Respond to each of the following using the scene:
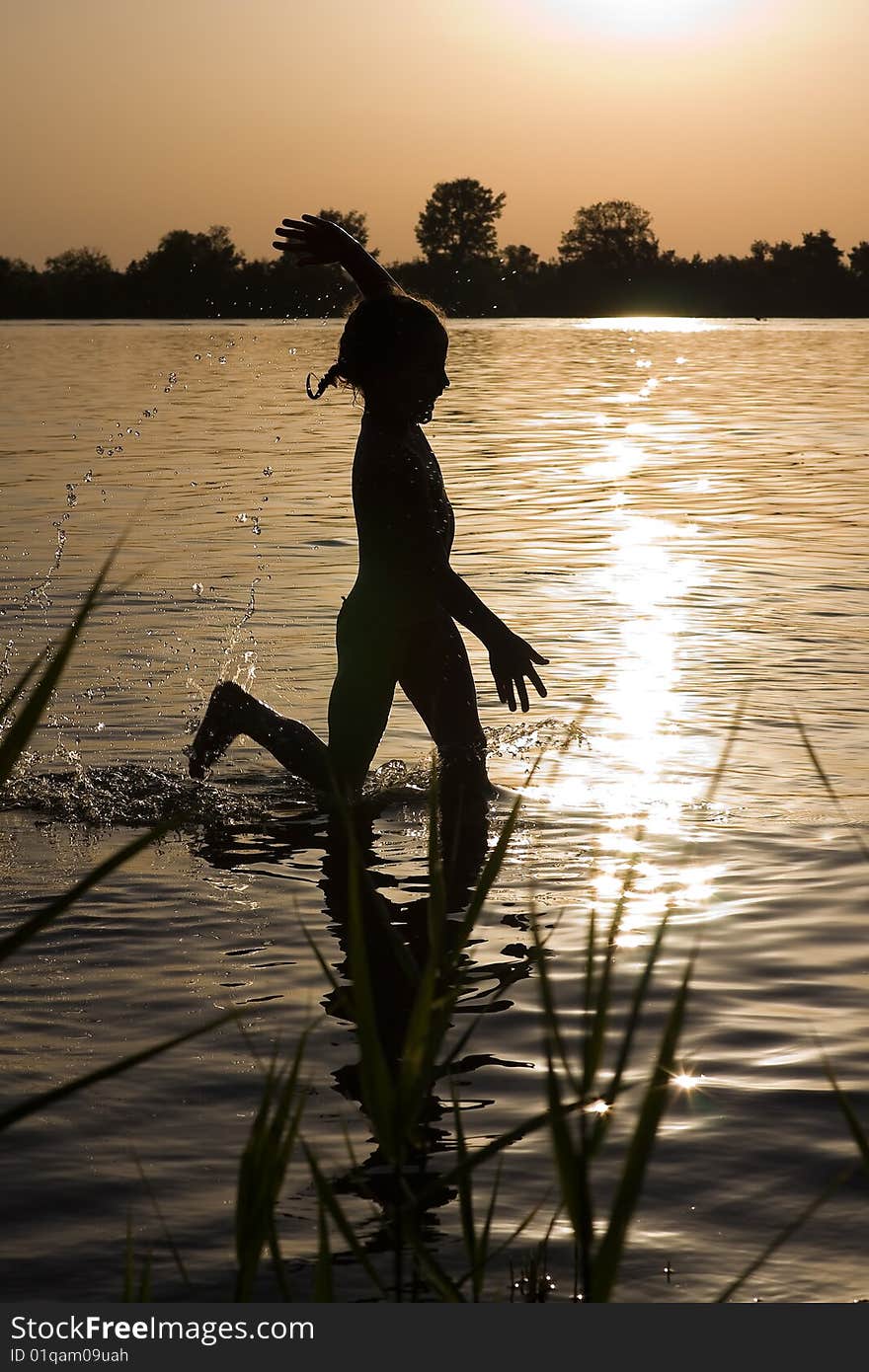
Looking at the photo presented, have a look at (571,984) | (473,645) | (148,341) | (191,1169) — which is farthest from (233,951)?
(148,341)

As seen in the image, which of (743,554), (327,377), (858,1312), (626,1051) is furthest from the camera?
(743,554)

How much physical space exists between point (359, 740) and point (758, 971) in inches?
81.0

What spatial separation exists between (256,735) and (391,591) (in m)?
0.96

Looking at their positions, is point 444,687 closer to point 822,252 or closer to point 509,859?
point 509,859

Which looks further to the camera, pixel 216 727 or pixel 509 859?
pixel 216 727

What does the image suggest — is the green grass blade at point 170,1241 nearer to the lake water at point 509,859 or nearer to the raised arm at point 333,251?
the lake water at point 509,859

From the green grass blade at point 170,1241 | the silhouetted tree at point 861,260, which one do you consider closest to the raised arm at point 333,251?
the green grass blade at point 170,1241

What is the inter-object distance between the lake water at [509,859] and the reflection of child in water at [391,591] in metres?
0.43

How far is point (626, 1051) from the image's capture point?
2439 millimetres

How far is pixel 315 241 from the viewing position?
7.21 m

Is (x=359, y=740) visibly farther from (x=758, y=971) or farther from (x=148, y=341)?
(x=148, y=341)

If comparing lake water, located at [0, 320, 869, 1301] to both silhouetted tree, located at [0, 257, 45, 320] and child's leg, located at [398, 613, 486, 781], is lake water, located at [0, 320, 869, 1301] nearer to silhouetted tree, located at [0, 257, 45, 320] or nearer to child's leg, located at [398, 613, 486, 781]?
child's leg, located at [398, 613, 486, 781]

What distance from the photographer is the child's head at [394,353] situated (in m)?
6.40

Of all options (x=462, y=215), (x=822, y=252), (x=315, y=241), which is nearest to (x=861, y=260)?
(x=822, y=252)
